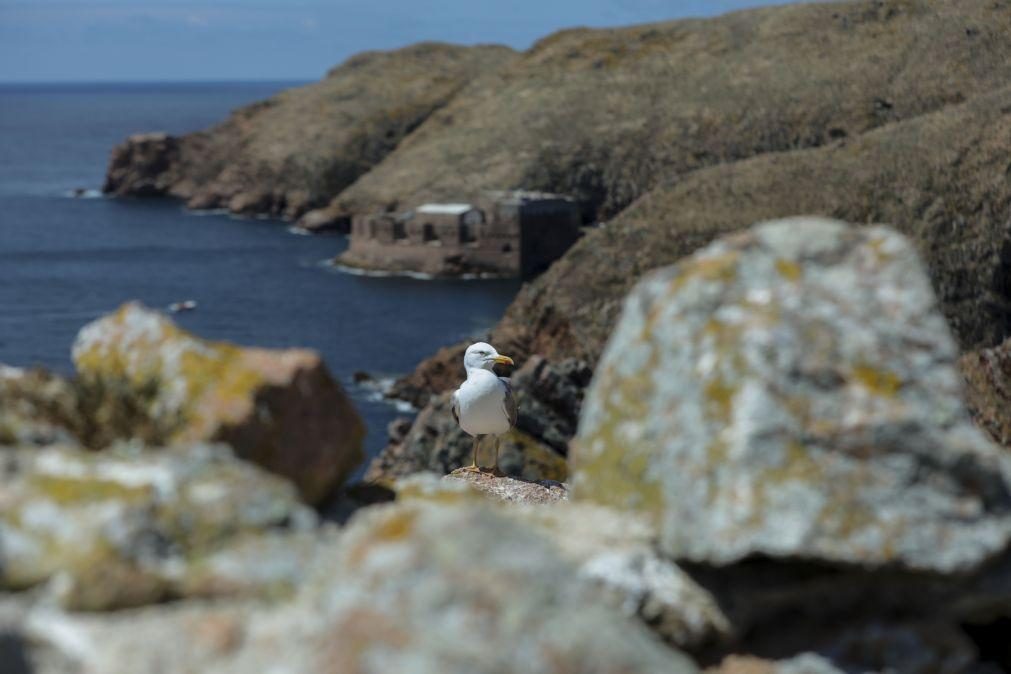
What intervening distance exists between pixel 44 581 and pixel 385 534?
1.33m

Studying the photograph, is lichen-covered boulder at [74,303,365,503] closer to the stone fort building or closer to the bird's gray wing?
the bird's gray wing

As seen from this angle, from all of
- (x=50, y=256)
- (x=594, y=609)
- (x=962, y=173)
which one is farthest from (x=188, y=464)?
(x=50, y=256)

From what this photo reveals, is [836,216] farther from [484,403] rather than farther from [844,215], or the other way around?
[484,403]

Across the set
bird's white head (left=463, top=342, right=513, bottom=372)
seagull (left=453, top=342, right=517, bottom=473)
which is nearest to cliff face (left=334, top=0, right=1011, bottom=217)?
bird's white head (left=463, top=342, right=513, bottom=372)

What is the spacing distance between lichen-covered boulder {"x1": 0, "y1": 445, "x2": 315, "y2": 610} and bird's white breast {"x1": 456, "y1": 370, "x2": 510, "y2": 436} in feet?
26.1

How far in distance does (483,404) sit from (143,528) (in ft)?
28.0

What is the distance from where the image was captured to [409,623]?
518cm

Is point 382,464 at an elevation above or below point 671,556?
below

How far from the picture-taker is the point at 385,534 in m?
5.62

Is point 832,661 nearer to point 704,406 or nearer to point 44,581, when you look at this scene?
point 704,406

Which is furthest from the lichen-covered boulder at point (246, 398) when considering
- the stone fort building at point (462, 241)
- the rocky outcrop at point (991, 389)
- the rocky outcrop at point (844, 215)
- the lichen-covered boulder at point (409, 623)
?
the stone fort building at point (462, 241)

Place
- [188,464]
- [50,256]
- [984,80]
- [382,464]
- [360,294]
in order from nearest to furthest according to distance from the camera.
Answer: [188,464] < [382,464] < [360,294] < [50,256] < [984,80]

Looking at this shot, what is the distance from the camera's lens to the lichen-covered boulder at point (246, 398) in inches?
277

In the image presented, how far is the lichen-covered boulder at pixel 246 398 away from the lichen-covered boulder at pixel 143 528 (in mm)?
715
